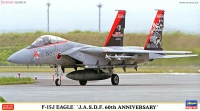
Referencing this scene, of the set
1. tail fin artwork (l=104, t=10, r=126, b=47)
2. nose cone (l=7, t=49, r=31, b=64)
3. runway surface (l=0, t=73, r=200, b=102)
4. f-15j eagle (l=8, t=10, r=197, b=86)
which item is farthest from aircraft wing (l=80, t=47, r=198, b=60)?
nose cone (l=7, t=49, r=31, b=64)

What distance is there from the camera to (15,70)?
36781 millimetres

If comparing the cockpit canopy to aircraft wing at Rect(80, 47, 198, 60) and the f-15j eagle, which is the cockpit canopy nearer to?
the f-15j eagle

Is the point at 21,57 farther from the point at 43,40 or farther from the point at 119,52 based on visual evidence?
the point at 119,52

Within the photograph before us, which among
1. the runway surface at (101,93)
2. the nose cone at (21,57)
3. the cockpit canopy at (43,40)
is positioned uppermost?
the cockpit canopy at (43,40)

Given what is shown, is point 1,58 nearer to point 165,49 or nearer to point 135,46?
point 135,46

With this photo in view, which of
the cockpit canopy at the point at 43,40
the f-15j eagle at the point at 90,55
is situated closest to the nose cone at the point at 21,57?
the f-15j eagle at the point at 90,55

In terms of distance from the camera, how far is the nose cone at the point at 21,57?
2195 cm

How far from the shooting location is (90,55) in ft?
79.6

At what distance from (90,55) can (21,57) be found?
309 centimetres

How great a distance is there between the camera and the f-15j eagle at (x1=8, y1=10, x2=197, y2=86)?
891 inches

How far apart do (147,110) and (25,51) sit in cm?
1150

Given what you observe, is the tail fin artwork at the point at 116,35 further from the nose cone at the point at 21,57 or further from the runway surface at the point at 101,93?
the nose cone at the point at 21,57

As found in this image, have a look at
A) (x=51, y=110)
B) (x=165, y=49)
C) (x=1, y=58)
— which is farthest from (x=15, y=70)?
(x=51, y=110)

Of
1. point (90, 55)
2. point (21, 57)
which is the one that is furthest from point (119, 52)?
point (21, 57)
